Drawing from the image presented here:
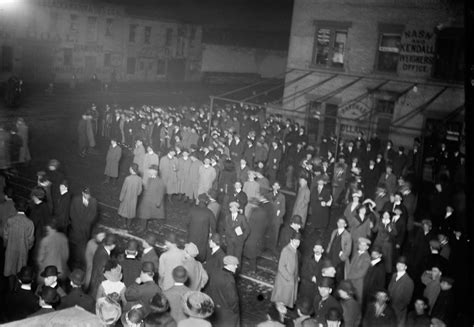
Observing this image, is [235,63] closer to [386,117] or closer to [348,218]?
[386,117]

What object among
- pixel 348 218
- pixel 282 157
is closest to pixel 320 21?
pixel 282 157

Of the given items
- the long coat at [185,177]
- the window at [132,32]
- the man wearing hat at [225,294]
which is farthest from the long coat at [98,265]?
the window at [132,32]

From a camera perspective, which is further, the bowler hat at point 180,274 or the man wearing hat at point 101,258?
the man wearing hat at point 101,258

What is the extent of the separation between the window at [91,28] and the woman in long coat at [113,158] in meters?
28.1

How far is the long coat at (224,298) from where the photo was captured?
7.84 meters

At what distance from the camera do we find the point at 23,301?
7344 millimetres

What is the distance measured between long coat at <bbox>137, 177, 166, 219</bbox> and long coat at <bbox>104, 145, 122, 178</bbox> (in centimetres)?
397

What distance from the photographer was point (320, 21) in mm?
26734

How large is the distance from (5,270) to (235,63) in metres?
51.9

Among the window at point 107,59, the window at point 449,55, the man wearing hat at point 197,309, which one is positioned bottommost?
the man wearing hat at point 197,309

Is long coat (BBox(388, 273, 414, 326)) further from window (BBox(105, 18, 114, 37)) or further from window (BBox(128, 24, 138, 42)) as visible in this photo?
window (BBox(128, 24, 138, 42))

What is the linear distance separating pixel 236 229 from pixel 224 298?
10.2ft

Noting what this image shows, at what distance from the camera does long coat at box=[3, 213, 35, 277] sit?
9.35 meters

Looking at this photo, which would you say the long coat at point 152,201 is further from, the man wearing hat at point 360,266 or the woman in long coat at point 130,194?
the man wearing hat at point 360,266
